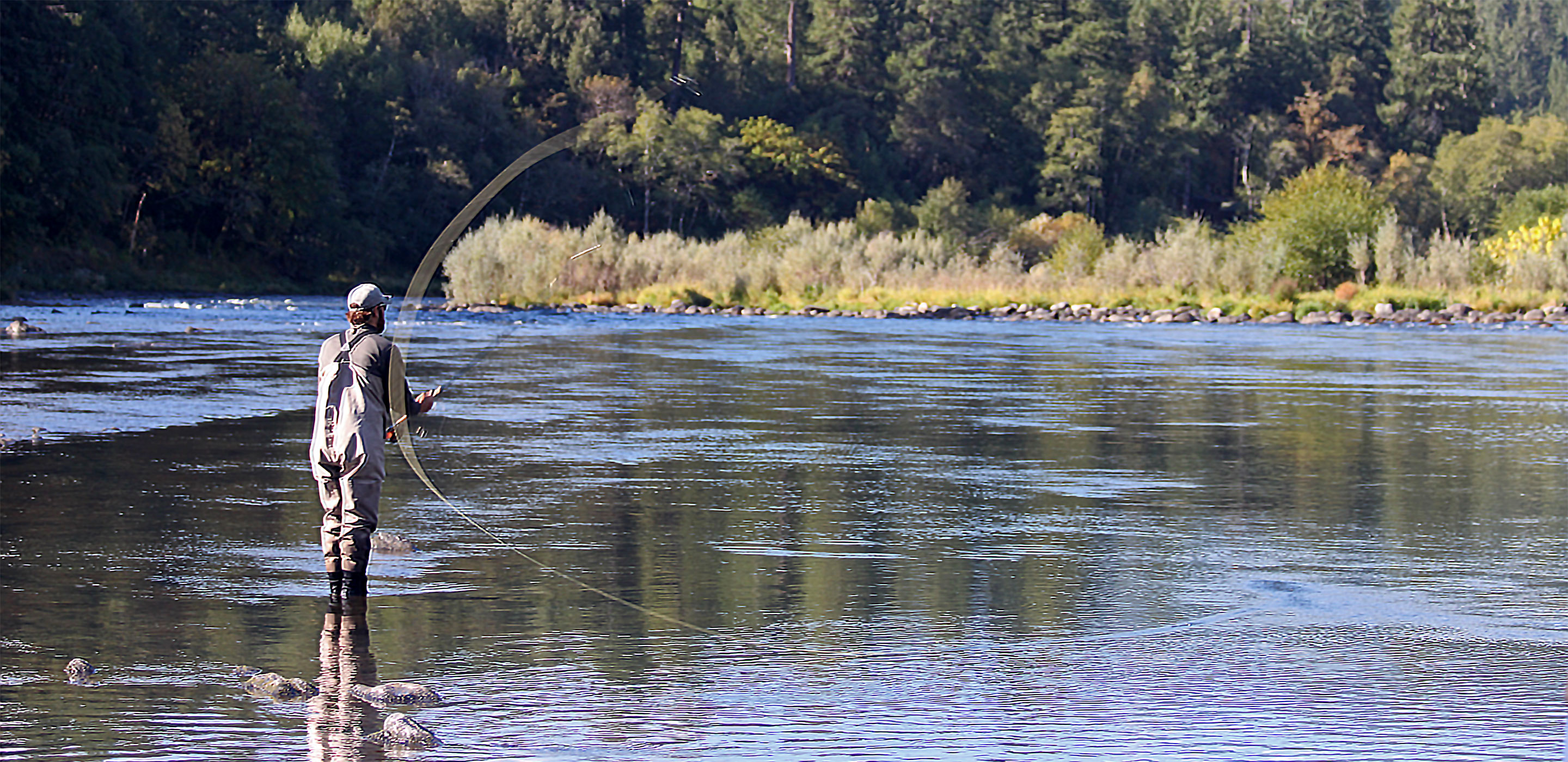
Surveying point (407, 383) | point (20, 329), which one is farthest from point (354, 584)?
point (20, 329)

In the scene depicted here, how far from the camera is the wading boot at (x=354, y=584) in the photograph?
28.6 ft

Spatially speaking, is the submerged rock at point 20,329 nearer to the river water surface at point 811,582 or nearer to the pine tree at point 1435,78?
the river water surface at point 811,582

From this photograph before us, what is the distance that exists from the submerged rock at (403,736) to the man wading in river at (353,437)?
2.19 meters

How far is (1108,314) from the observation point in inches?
2143

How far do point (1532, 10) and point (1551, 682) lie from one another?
203834 millimetres

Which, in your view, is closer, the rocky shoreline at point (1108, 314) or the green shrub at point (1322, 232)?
the rocky shoreline at point (1108, 314)

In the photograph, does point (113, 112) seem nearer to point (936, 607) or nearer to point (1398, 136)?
point (936, 607)

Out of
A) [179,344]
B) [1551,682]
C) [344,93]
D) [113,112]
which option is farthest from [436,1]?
Answer: [1551,682]

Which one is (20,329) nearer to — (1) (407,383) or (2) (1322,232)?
(1) (407,383)

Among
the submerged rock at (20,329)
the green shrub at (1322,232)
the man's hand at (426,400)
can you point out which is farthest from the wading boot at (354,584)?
the green shrub at (1322,232)

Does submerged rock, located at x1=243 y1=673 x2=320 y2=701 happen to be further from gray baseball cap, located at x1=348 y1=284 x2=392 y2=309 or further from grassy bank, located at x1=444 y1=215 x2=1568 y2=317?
grassy bank, located at x1=444 y1=215 x2=1568 y2=317

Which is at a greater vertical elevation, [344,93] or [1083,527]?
[344,93]

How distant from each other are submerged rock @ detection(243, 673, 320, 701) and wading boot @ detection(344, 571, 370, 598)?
1.56 meters

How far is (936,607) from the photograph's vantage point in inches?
357
